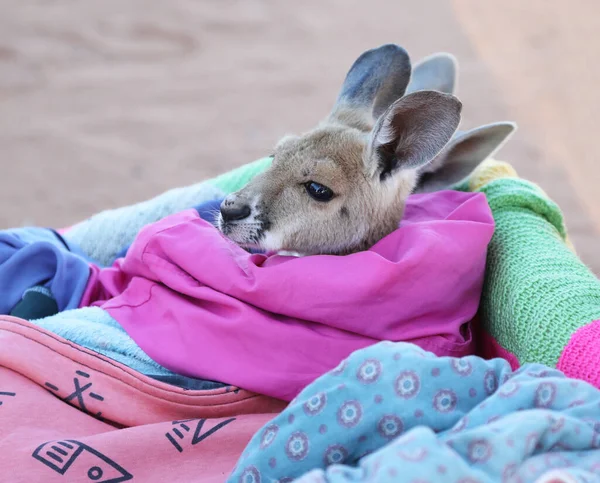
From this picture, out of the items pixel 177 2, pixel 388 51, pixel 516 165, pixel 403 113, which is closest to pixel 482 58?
pixel 516 165

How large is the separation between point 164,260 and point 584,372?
0.98 m

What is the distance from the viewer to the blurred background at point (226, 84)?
12.3ft

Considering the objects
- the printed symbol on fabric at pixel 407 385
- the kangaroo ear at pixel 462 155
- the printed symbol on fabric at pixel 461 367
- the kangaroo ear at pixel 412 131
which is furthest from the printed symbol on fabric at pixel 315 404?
the kangaroo ear at pixel 462 155

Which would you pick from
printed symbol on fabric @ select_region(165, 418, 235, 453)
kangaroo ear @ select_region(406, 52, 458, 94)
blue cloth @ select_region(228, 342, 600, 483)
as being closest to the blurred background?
kangaroo ear @ select_region(406, 52, 458, 94)

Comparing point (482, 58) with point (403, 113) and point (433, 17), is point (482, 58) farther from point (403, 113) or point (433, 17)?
point (403, 113)

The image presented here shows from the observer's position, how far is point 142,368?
162cm

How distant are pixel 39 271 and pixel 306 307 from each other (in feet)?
2.75

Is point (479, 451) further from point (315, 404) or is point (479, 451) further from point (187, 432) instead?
point (187, 432)

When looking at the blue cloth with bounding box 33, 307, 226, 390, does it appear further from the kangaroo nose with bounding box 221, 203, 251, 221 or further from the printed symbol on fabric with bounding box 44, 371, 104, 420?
the kangaroo nose with bounding box 221, 203, 251, 221

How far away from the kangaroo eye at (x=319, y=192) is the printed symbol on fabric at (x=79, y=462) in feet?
2.38

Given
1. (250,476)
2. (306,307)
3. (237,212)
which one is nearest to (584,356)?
(306,307)

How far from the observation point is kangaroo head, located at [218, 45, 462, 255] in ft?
5.30

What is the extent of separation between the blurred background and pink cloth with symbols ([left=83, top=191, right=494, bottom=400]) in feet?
6.54

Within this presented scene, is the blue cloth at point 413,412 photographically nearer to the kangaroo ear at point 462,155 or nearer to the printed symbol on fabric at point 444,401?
the printed symbol on fabric at point 444,401
